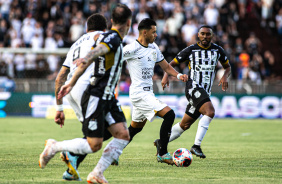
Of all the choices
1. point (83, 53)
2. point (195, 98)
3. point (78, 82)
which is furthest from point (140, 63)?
point (78, 82)

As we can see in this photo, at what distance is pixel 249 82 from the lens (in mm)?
22906

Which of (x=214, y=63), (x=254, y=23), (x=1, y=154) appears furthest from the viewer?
(x=254, y=23)

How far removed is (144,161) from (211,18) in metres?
17.5

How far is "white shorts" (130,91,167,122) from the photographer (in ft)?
31.5

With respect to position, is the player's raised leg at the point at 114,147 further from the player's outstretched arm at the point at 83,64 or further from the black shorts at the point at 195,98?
the black shorts at the point at 195,98

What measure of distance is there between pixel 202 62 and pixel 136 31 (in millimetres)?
13581

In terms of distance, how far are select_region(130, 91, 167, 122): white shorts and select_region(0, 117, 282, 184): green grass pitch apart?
75 cm

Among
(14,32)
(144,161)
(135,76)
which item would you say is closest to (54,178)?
(144,161)

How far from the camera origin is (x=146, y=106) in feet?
31.8

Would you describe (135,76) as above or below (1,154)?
above

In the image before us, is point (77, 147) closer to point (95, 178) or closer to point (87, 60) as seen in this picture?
point (95, 178)

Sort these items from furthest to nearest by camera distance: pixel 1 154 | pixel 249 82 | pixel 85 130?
pixel 249 82 < pixel 1 154 < pixel 85 130

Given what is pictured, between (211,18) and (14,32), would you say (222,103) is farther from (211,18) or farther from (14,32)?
(14,32)

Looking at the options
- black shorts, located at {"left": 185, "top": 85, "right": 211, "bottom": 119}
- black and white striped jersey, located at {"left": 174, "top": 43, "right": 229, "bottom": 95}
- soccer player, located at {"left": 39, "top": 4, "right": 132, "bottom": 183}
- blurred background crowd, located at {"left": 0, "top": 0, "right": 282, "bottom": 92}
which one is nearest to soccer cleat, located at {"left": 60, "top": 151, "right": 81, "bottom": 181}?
soccer player, located at {"left": 39, "top": 4, "right": 132, "bottom": 183}
